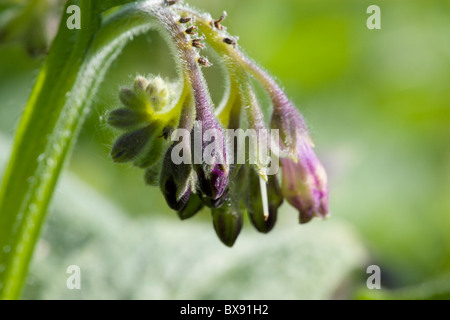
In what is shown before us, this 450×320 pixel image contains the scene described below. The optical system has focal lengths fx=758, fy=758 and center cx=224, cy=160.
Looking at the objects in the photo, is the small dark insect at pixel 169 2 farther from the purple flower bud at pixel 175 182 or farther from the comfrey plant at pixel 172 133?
the purple flower bud at pixel 175 182

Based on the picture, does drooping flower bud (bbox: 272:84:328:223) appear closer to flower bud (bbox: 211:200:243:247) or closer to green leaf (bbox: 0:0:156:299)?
flower bud (bbox: 211:200:243:247)

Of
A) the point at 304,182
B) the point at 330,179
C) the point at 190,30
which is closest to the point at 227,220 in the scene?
the point at 304,182

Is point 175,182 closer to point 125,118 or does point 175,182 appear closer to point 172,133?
point 172,133

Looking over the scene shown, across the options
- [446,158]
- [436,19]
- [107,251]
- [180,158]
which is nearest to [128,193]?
[107,251]

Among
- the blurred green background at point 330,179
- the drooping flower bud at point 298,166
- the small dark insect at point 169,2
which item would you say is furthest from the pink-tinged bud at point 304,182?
the blurred green background at point 330,179

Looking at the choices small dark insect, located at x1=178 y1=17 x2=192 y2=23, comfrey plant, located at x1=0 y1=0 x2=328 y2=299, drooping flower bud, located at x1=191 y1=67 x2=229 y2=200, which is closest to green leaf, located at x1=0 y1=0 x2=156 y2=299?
comfrey plant, located at x1=0 y1=0 x2=328 y2=299
